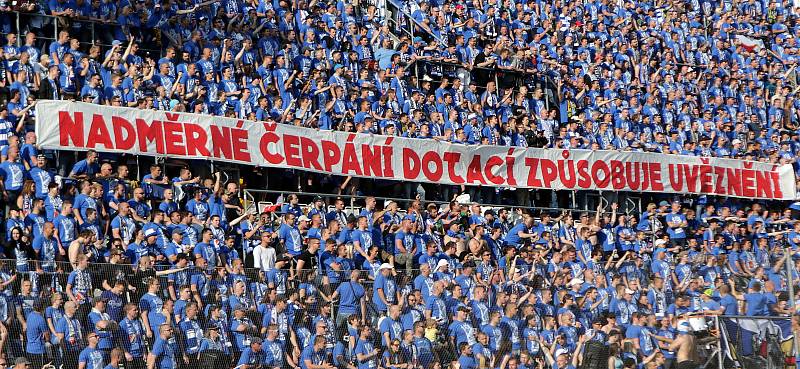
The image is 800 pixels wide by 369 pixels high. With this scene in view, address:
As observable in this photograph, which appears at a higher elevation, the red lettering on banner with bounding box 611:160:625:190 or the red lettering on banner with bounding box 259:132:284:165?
the red lettering on banner with bounding box 259:132:284:165

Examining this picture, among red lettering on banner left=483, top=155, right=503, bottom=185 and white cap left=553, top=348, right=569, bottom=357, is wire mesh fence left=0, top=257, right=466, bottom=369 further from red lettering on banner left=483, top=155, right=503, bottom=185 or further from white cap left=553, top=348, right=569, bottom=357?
red lettering on banner left=483, top=155, right=503, bottom=185

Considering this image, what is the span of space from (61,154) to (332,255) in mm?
3606

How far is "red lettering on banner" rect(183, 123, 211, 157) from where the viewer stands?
57.6 ft

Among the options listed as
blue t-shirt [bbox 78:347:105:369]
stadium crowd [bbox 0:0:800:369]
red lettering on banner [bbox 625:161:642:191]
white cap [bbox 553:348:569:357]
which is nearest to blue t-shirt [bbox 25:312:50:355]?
stadium crowd [bbox 0:0:800:369]

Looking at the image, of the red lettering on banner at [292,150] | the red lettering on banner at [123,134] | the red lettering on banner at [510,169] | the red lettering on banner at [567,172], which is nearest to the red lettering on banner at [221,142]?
the red lettering on banner at [292,150]

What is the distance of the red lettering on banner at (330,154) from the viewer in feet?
62.7

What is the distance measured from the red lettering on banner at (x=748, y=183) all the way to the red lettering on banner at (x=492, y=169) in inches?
226

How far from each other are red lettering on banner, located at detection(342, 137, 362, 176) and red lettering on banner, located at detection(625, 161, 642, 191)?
5.59m

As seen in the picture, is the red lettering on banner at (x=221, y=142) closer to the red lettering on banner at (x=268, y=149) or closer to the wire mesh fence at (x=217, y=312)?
the red lettering on banner at (x=268, y=149)

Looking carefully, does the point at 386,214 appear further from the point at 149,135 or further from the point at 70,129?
the point at 70,129

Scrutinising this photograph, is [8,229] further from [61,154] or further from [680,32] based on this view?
[680,32]

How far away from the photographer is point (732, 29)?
2966 cm

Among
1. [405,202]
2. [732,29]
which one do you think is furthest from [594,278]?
[732,29]

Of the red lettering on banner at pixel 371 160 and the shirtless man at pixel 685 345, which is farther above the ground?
the red lettering on banner at pixel 371 160
